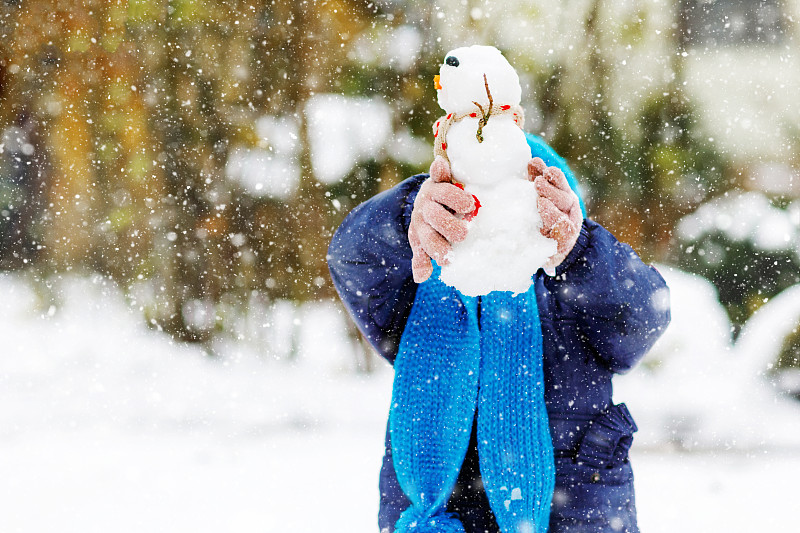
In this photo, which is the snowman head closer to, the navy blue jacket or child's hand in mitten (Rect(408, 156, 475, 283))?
child's hand in mitten (Rect(408, 156, 475, 283))

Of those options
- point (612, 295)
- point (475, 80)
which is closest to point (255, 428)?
point (612, 295)

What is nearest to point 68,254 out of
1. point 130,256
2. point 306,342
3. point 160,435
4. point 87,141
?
point 130,256

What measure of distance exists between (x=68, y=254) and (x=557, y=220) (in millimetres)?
3674

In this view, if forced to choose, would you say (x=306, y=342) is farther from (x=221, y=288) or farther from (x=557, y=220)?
(x=557, y=220)

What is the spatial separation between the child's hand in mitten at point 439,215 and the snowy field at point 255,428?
1.92 metres

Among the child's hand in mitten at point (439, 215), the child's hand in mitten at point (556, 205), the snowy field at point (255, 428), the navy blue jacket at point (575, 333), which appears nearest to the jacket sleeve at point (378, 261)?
the navy blue jacket at point (575, 333)

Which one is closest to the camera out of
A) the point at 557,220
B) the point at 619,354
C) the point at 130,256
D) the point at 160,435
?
the point at 557,220

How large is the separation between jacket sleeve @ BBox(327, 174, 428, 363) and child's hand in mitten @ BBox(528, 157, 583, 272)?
0.22 metres

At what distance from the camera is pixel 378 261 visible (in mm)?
943

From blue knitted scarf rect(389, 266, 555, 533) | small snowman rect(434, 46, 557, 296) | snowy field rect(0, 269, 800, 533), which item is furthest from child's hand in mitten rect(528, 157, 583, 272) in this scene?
snowy field rect(0, 269, 800, 533)

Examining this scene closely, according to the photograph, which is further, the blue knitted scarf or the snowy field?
the snowy field

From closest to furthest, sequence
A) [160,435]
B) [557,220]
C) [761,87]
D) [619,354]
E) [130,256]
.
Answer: [557,220], [619,354], [761,87], [160,435], [130,256]

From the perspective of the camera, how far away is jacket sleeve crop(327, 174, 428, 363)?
0.93 m

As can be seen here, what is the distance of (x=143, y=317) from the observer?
12.4 feet
